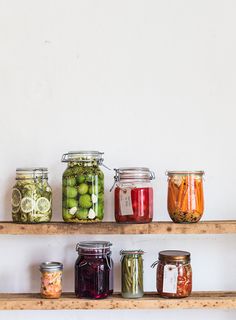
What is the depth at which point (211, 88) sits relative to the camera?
5.60 ft

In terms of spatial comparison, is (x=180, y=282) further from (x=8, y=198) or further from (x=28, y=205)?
(x=8, y=198)

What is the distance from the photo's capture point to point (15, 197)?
156cm

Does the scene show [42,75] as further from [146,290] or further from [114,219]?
[146,290]

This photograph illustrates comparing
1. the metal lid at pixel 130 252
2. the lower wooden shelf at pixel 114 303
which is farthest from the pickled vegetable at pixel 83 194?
the lower wooden shelf at pixel 114 303

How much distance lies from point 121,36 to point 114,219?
1.83 ft

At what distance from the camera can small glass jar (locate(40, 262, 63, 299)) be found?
153cm

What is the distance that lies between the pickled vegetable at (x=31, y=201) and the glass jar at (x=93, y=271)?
5.6 inches

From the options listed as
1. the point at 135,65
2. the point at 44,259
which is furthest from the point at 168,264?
the point at 135,65

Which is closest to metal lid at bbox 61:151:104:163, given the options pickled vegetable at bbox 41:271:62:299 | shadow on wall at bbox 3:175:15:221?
shadow on wall at bbox 3:175:15:221

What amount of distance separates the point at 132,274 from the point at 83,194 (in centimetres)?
27

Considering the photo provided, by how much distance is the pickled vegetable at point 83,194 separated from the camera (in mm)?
1510

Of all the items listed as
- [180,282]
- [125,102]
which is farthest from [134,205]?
[125,102]

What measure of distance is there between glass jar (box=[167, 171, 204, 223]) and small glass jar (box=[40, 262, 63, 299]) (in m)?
0.36

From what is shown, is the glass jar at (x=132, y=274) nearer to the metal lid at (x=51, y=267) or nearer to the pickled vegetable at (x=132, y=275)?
the pickled vegetable at (x=132, y=275)
